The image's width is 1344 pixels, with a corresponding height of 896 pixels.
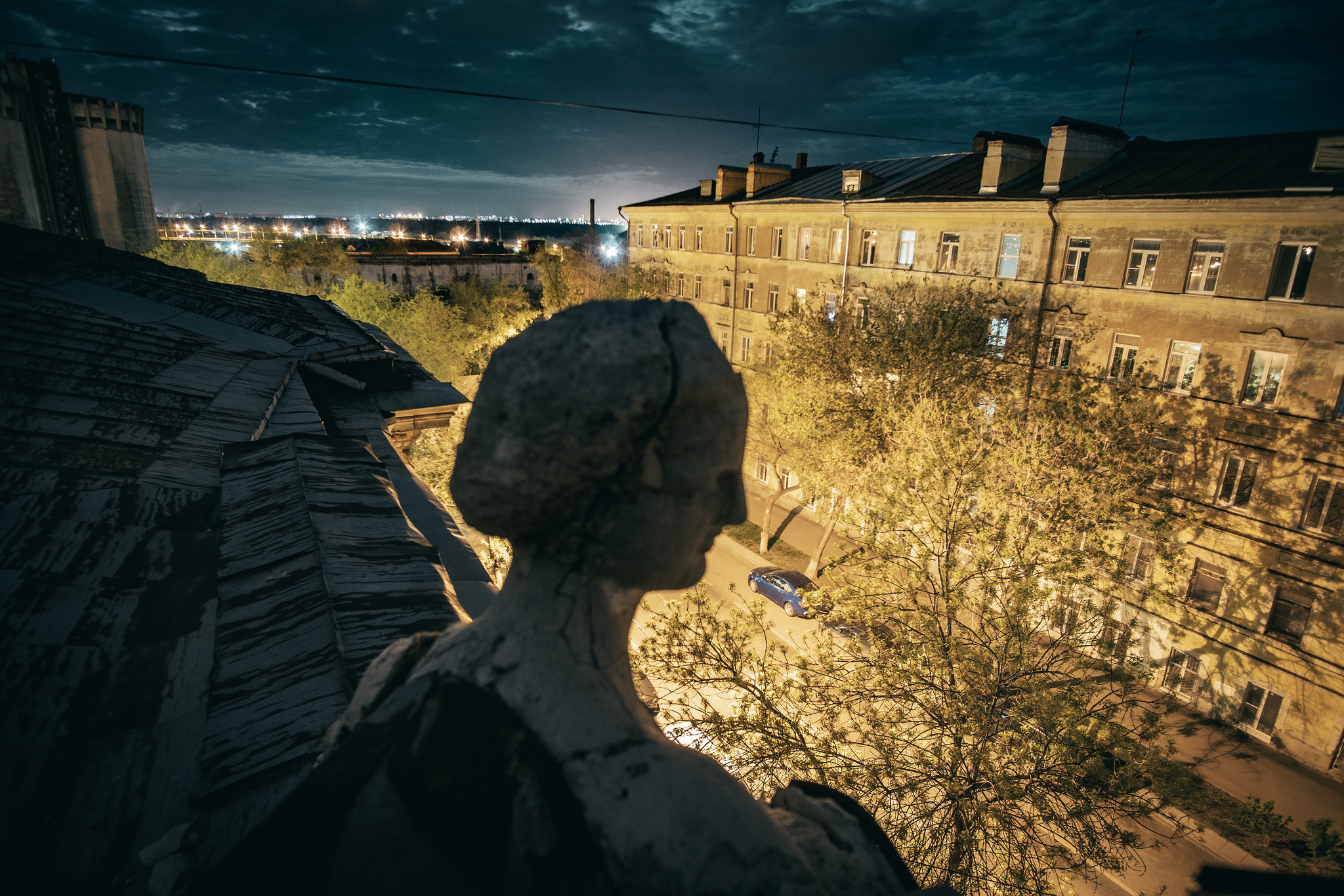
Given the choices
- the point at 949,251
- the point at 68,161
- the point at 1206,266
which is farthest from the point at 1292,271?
the point at 68,161

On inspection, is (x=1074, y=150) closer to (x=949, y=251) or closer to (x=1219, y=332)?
(x=949, y=251)

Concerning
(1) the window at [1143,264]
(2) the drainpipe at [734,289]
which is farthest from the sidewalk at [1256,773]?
→ (2) the drainpipe at [734,289]

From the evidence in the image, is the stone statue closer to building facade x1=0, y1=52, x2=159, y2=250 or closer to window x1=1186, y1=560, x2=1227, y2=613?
window x1=1186, y1=560, x2=1227, y2=613

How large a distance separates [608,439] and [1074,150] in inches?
1079

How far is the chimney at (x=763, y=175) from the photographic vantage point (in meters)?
37.1

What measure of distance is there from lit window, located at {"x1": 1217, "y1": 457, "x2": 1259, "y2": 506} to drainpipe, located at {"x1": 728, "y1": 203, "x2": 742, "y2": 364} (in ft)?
76.6

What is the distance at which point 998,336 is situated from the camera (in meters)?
23.5

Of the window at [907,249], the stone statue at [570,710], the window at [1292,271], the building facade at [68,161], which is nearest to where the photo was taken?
the stone statue at [570,710]

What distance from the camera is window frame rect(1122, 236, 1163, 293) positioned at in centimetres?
2014

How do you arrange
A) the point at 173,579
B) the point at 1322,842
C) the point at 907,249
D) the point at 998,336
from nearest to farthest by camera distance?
1. the point at 173,579
2. the point at 1322,842
3. the point at 998,336
4. the point at 907,249

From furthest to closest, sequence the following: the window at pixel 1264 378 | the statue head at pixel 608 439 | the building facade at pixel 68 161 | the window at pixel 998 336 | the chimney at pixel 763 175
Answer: the chimney at pixel 763 175 < the building facade at pixel 68 161 < the window at pixel 998 336 < the window at pixel 1264 378 < the statue head at pixel 608 439

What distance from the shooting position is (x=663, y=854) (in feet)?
4.96

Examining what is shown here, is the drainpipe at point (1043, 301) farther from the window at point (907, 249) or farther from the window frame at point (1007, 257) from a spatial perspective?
the window at point (907, 249)

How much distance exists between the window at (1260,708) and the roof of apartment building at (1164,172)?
Result: 554 inches
